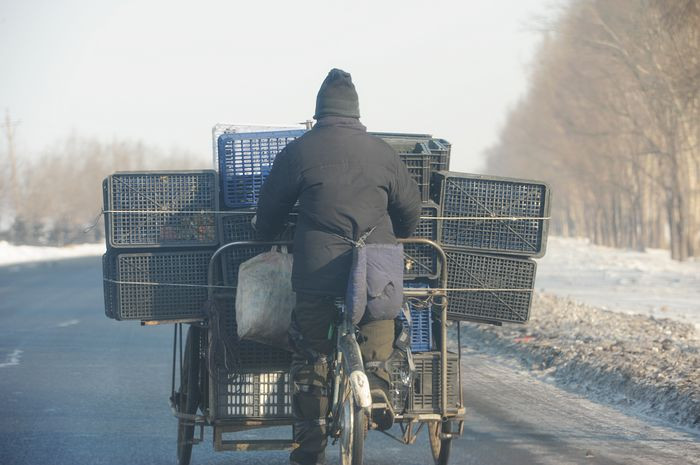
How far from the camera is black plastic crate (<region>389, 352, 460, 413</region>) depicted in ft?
19.7

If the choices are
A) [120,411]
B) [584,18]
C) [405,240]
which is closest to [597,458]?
[405,240]

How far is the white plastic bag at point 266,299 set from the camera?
581 cm

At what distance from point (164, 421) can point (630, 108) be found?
44593mm

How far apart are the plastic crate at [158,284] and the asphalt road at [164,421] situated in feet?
4.04

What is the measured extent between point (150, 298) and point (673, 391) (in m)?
4.88

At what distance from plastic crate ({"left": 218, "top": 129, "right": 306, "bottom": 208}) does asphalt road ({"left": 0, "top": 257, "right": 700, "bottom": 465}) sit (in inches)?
70.5

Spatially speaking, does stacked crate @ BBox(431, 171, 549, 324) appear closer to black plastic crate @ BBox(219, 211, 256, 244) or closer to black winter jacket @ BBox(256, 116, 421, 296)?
black winter jacket @ BBox(256, 116, 421, 296)

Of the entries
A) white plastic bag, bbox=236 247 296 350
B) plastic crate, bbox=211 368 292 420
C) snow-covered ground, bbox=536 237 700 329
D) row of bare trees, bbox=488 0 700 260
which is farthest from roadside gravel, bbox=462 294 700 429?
row of bare trees, bbox=488 0 700 260

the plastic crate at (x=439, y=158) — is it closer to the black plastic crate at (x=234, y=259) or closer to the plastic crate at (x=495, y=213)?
the plastic crate at (x=495, y=213)

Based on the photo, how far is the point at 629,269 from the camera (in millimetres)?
35406

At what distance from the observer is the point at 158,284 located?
20.6 ft

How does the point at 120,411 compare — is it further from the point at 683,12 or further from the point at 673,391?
the point at 683,12

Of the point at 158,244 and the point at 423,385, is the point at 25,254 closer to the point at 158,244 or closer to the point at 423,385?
the point at 158,244

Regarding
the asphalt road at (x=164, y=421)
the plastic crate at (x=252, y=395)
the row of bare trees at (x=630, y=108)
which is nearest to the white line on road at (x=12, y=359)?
the asphalt road at (x=164, y=421)
